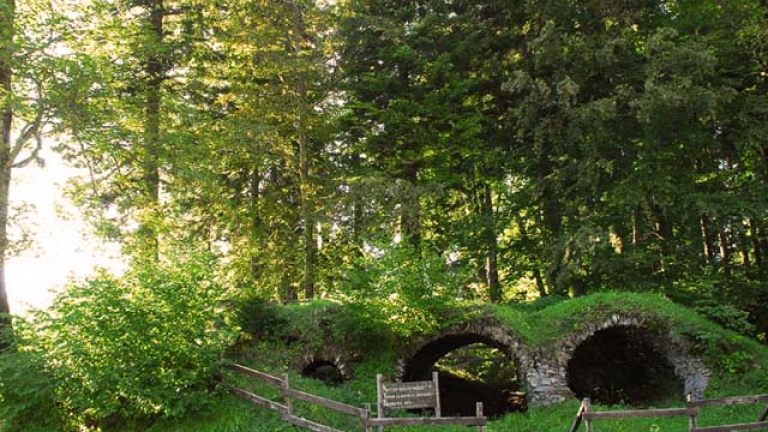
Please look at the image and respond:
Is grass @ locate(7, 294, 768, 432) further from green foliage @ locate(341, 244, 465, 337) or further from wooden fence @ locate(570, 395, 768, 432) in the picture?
wooden fence @ locate(570, 395, 768, 432)

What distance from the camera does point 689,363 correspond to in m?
13.4

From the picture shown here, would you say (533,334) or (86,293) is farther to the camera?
(533,334)

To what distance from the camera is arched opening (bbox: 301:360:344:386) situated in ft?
46.2

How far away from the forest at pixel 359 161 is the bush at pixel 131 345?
5 centimetres

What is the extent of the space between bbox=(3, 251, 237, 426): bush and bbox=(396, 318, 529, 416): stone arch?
5063 millimetres

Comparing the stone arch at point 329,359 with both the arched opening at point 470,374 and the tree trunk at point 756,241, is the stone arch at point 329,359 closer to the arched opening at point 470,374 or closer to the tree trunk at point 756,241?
the arched opening at point 470,374

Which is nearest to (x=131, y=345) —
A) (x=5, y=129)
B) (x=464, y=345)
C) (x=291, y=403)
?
(x=291, y=403)

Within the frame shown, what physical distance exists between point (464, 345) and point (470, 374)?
16.7 feet

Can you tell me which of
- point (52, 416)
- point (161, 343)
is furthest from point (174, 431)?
point (52, 416)

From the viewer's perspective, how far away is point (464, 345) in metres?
16.1

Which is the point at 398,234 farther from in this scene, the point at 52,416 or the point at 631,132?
the point at 52,416

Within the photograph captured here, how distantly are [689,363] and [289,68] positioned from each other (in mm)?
13837

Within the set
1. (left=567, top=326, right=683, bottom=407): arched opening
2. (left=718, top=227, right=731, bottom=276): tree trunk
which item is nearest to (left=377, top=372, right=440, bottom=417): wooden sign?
(left=567, top=326, right=683, bottom=407): arched opening

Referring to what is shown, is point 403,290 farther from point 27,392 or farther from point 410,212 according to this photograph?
point 27,392
